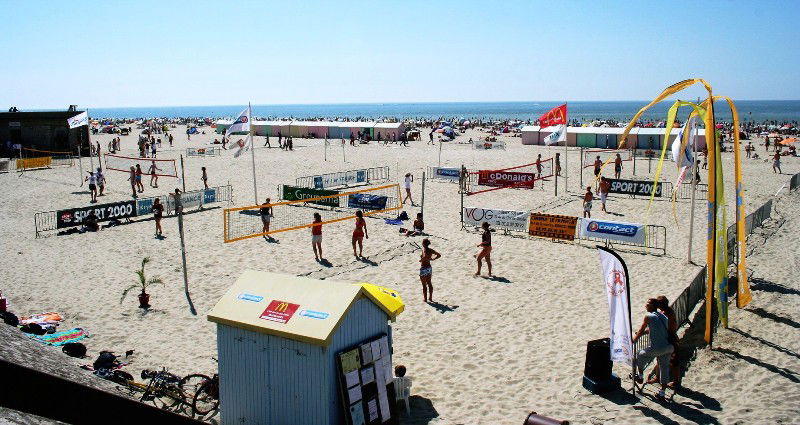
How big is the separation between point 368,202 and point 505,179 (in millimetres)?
7981

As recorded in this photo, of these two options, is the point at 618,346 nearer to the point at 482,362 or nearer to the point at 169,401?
the point at 482,362

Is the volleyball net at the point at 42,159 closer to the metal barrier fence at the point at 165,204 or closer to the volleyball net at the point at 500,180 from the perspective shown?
the metal barrier fence at the point at 165,204

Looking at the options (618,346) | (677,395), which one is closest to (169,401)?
(618,346)

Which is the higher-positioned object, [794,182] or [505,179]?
[505,179]

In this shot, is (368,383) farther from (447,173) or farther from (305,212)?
(447,173)

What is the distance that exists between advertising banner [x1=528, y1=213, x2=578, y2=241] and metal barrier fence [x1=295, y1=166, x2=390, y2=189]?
39.8 ft

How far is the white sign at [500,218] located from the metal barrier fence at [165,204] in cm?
1031

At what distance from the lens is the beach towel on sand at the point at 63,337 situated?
10.2m

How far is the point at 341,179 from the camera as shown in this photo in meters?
29.0

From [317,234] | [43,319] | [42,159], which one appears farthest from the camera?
[42,159]

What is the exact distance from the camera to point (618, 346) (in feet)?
27.7

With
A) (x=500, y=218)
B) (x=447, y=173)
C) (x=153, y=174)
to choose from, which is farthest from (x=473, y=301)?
(x=153, y=174)

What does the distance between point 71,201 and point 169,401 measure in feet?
65.1

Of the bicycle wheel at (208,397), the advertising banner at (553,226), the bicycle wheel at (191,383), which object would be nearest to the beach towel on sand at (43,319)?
the bicycle wheel at (191,383)
